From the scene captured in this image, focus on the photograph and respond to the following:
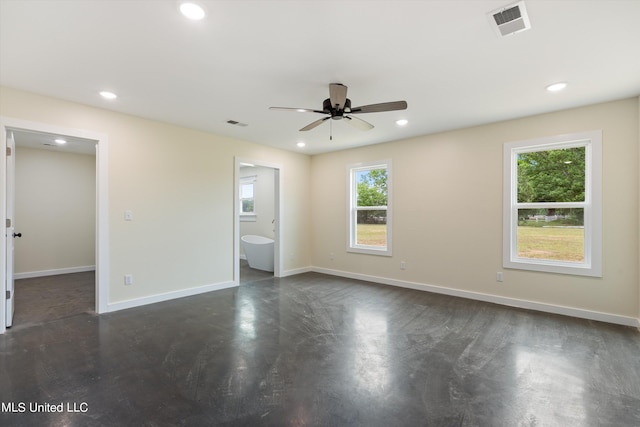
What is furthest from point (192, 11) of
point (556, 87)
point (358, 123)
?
point (556, 87)

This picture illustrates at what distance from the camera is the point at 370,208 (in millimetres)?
5746

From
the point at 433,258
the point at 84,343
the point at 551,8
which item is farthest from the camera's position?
the point at 433,258

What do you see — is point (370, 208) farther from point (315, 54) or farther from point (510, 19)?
point (510, 19)

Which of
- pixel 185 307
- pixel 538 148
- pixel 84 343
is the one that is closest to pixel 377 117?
pixel 538 148

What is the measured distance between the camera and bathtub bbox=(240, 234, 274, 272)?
253 inches

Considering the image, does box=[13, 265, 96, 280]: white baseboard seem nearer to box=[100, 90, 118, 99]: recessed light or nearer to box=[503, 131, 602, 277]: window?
box=[100, 90, 118, 99]: recessed light

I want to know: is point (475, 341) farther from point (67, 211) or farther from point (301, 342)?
point (67, 211)

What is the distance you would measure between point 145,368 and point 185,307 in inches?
63.6

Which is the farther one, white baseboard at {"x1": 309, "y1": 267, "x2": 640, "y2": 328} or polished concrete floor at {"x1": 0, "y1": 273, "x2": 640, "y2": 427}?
white baseboard at {"x1": 309, "y1": 267, "x2": 640, "y2": 328}

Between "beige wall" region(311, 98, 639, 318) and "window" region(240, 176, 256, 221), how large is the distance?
2347mm

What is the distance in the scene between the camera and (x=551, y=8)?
1.92 m

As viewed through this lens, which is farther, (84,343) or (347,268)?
(347,268)

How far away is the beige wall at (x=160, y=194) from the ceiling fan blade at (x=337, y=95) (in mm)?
2706

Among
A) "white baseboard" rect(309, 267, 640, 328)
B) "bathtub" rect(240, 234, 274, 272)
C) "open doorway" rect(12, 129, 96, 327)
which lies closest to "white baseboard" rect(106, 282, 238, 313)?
"bathtub" rect(240, 234, 274, 272)
